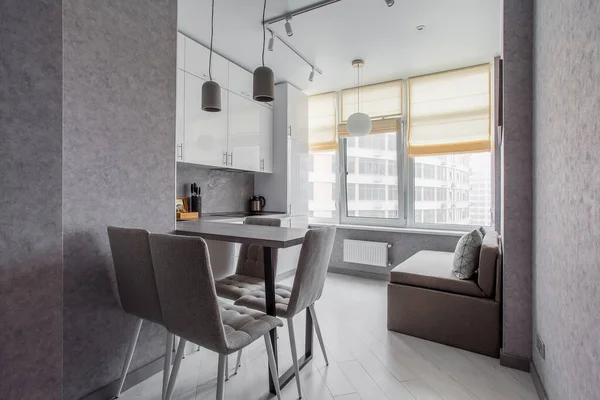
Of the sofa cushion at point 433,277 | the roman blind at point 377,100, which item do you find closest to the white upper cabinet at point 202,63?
the roman blind at point 377,100

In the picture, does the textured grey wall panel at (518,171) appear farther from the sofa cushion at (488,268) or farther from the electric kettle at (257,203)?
the electric kettle at (257,203)

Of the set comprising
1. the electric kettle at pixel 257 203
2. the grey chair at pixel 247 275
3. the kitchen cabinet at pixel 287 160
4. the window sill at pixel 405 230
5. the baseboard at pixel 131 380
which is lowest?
the baseboard at pixel 131 380

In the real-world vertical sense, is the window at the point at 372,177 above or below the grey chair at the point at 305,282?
above

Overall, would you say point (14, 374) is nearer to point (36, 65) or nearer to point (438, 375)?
point (36, 65)

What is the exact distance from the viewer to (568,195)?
1257 millimetres

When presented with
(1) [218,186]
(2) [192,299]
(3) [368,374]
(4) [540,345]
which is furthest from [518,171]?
(1) [218,186]

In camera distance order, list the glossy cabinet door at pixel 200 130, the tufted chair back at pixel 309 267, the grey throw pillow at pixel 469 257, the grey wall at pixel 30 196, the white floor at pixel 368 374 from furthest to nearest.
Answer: the glossy cabinet door at pixel 200 130, the grey throw pillow at pixel 469 257, the white floor at pixel 368 374, the tufted chair back at pixel 309 267, the grey wall at pixel 30 196

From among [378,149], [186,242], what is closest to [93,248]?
[186,242]

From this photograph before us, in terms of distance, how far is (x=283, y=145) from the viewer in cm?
420

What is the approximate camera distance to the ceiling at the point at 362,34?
2582mm

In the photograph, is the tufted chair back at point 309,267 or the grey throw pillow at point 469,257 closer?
the tufted chair back at point 309,267

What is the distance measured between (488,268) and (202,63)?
3129 mm

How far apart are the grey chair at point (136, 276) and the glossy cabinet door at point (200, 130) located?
1.55 m

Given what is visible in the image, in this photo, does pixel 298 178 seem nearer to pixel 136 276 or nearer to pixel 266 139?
pixel 266 139
